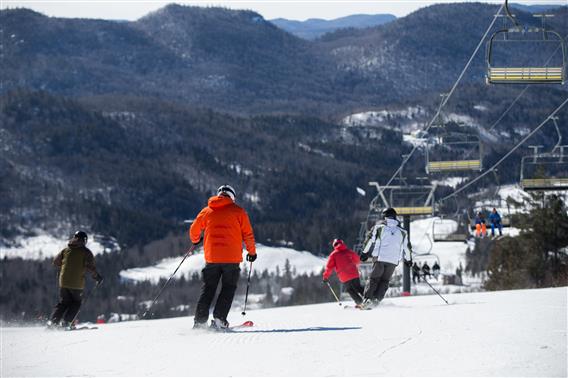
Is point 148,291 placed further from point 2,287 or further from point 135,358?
point 135,358

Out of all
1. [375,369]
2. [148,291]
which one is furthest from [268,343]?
[148,291]

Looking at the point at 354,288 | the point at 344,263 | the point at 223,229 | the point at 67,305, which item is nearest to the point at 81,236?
the point at 67,305

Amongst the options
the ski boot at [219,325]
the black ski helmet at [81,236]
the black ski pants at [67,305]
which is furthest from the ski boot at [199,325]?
the black ski helmet at [81,236]

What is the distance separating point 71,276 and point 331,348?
5943mm

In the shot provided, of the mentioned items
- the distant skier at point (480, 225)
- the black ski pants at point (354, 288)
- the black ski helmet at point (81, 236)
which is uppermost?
the black ski helmet at point (81, 236)

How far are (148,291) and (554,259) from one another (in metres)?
126

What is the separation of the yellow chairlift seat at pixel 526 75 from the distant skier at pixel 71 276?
40.7 ft

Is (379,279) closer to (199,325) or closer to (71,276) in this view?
(199,325)

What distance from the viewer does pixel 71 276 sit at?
1522 cm

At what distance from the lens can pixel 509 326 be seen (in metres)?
11.3

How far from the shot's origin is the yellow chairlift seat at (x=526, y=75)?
25.1 metres

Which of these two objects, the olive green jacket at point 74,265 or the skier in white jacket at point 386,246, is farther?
the skier in white jacket at point 386,246

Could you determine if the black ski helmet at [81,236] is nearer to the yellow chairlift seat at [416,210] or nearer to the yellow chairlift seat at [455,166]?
the yellow chairlift seat at [455,166]

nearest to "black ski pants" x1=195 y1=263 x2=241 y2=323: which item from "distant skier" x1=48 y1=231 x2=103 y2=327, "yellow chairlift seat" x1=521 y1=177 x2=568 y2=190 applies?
"distant skier" x1=48 y1=231 x2=103 y2=327
